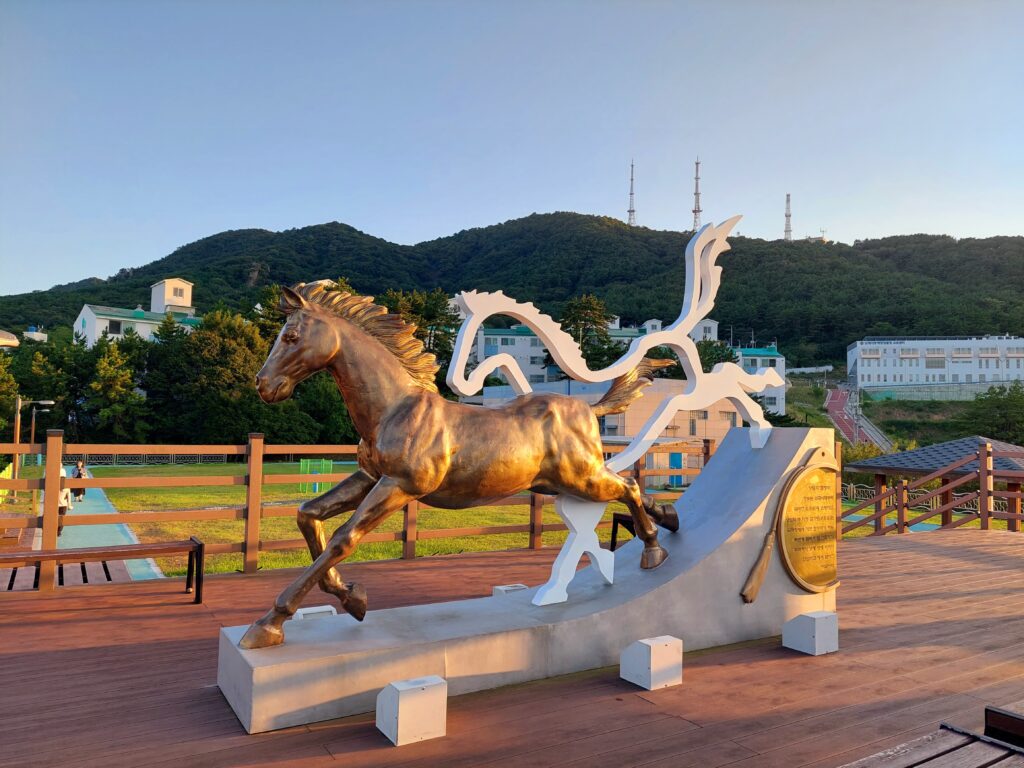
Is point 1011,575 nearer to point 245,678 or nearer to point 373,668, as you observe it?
point 373,668

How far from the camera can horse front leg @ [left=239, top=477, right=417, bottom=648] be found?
120 inches

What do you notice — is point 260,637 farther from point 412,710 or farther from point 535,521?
point 535,521

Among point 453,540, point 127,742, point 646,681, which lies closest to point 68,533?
point 453,540

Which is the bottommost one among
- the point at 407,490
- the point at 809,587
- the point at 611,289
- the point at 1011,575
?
the point at 1011,575

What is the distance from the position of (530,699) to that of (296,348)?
6.83 feet

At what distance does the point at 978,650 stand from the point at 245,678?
4.40m

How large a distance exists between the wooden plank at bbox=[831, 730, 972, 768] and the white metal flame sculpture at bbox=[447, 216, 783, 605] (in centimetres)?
209

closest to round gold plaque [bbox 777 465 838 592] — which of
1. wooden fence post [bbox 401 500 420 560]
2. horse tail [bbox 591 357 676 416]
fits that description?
horse tail [bbox 591 357 676 416]

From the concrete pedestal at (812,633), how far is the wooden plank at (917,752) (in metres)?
1.99

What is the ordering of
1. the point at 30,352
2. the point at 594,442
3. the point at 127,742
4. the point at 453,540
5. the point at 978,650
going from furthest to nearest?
the point at 30,352, the point at 453,540, the point at 978,650, the point at 594,442, the point at 127,742

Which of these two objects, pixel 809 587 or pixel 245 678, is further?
pixel 809 587

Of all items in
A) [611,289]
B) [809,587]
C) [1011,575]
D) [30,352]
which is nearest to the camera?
[809,587]

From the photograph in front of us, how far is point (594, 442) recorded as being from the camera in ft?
12.9

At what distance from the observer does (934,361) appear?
2365 inches
